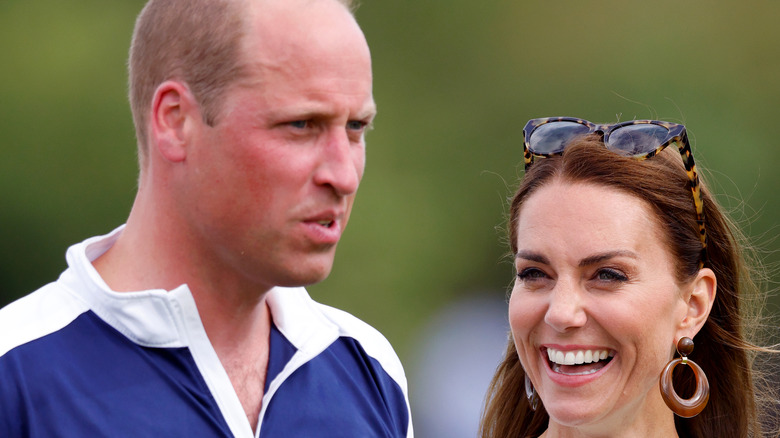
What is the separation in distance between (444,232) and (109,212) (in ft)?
9.73

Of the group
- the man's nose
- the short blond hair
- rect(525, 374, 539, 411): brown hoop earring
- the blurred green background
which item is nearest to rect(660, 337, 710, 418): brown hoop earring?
rect(525, 374, 539, 411): brown hoop earring

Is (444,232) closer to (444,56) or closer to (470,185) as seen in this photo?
(470,185)

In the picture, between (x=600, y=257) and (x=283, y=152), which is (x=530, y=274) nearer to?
(x=600, y=257)

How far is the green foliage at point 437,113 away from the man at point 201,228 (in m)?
5.76

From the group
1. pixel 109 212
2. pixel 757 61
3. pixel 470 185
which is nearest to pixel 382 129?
pixel 470 185

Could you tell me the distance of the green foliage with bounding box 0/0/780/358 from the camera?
8.69 metres

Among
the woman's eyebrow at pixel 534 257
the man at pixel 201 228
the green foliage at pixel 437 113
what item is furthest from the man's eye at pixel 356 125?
the green foliage at pixel 437 113

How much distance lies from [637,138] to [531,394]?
898 millimetres

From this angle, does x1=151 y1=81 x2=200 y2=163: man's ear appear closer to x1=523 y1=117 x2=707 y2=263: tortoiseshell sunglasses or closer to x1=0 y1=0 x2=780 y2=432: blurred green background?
x1=523 y1=117 x2=707 y2=263: tortoiseshell sunglasses

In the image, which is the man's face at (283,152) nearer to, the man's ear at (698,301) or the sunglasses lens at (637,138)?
the sunglasses lens at (637,138)

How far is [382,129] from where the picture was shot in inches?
390

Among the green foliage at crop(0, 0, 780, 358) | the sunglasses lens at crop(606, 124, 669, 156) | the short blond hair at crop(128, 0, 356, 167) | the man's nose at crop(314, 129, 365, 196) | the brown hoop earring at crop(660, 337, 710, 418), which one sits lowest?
the brown hoop earring at crop(660, 337, 710, 418)

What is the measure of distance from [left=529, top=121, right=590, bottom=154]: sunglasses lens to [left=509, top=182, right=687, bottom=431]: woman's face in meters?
0.24

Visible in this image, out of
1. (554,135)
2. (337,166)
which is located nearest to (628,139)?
(554,135)
